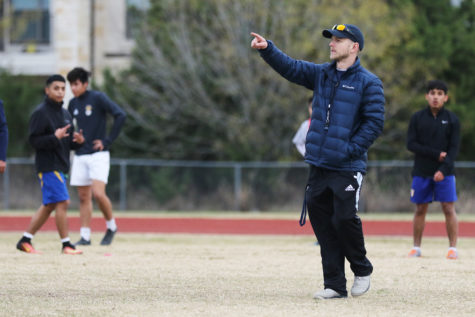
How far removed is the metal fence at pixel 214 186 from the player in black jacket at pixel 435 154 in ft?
33.6

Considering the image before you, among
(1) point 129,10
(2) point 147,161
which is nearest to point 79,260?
(2) point 147,161

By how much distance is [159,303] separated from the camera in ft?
21.3

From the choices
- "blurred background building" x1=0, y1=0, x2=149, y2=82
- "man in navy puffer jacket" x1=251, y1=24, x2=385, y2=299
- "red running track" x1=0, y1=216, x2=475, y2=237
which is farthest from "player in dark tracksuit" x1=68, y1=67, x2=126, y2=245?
"blurred background building" x1=0, y1=0, x2=149, y2=82

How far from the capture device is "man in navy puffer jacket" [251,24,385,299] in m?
6.76

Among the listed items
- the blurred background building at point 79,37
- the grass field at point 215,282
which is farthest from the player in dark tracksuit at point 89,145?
the blurred background building at point 79,37

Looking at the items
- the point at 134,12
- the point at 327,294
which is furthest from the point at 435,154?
the point at 134,12

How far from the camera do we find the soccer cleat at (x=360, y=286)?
22.8 feet

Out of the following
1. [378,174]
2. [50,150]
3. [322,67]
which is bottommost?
[378,174]

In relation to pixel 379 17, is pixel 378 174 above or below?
below

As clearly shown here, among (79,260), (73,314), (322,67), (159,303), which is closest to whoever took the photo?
(73,314)

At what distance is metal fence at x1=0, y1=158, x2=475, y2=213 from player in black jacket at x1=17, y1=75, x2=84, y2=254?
10960mm

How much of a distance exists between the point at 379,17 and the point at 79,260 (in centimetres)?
1442

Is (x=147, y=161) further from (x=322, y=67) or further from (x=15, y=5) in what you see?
(x=322, y=67)

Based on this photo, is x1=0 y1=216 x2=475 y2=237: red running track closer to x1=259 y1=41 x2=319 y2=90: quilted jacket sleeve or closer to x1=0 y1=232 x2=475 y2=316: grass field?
x1=0 y1=232 x2=475 y2=316: grass field
